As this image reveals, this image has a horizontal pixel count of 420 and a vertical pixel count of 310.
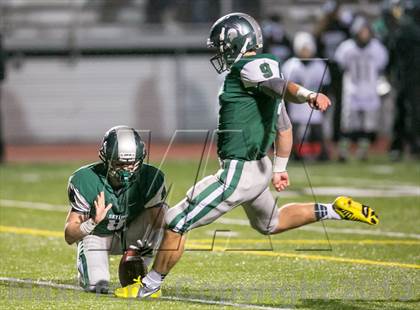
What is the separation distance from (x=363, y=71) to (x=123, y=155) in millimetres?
9092

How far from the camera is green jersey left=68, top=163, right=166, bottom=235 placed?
6223 mm

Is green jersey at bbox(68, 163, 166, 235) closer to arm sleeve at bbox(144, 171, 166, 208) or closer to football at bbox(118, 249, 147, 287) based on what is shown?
arm sleeve at bbox(144, 171, 166, 208)

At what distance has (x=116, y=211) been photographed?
6.34 metres

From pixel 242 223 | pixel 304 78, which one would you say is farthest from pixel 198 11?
pixel 242 223

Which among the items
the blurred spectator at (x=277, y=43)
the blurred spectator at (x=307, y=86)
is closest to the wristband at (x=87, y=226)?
the blurred spectator at (x=307, y=86)

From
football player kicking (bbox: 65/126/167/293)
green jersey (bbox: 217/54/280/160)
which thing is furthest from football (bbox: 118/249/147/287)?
green jersey (bbox: 217/54/280/160)

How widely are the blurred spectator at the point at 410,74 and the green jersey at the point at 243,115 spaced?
881 cm

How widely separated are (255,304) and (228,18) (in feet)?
5.28

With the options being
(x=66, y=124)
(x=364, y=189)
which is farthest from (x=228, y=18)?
(x=66, y=124)

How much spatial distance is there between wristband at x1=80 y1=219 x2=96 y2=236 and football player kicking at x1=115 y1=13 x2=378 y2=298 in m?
0.37

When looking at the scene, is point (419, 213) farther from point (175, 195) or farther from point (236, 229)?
point (175, 195)

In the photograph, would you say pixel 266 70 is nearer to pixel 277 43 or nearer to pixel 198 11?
pixel 277 43

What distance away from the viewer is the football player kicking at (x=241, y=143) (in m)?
6.00

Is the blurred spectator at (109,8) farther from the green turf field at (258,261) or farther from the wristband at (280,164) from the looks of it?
the wristband at (280,164)
